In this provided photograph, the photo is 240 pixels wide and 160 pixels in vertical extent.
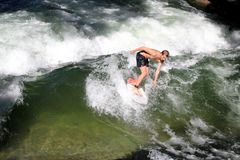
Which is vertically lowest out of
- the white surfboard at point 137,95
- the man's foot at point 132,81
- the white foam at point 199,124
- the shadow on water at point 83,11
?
the shadow on water at point 83,11

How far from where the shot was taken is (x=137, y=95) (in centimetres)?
1234

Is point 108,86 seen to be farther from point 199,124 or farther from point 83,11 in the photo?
point 83,11

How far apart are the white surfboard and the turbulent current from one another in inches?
9.0

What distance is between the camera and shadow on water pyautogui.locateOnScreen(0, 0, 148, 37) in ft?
57.7

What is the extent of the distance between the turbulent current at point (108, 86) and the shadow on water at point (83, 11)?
0.05 meters

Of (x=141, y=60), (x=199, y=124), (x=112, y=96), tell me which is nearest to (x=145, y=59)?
(x=141, y=60)

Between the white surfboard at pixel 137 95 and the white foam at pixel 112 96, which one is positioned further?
the white surfboard at pixel 137 95

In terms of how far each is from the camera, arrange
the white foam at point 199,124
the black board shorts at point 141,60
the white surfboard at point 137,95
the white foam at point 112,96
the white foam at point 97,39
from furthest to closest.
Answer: the white foam at point 97,39
the black board shorts at point 141,60
the white surfboard at point 137,95
the white foam at point 112,96
the white foam at point 199,124

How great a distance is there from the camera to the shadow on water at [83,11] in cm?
1759

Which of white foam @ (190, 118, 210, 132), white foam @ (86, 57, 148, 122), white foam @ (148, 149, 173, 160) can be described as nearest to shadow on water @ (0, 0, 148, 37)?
white foam @ (86, 57, 148, 122)

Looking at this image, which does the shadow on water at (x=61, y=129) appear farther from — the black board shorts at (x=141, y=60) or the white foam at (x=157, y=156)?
the black board shorts at (x=141, y=60)

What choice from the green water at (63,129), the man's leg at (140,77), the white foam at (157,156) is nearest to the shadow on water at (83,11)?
the man's leg at (140,77)

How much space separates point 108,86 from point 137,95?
97 centimetres

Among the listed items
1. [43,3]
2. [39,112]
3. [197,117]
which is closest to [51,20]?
[43,3]
